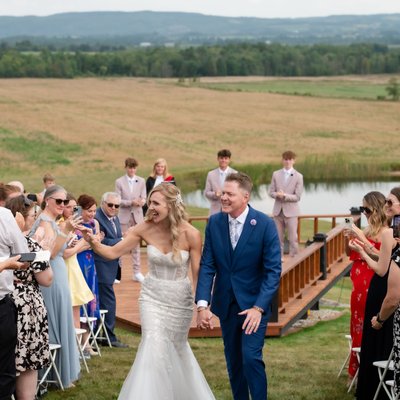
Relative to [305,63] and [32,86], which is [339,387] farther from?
[305,63]

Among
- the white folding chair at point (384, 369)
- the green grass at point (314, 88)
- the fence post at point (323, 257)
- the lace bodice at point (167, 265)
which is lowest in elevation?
the green grass at point (314, 88)

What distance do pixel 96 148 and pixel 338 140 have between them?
1551 centimetres

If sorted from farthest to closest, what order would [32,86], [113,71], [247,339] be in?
[113,71]
[32,86]
[247,339]

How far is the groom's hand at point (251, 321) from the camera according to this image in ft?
25.9

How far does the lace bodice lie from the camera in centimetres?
812

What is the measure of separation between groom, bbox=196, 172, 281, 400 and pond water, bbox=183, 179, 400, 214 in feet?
90.1

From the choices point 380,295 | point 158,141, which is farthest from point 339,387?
point 158,141

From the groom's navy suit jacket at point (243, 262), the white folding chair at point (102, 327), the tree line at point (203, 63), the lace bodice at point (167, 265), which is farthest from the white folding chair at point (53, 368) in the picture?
the tree line at point (203, 63)

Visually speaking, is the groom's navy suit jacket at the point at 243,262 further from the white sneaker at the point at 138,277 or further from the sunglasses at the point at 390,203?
the white sneaker at the point at 138,277

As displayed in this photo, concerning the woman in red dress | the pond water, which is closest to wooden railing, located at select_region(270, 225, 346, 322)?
the woman in red dress

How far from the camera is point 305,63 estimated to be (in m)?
148

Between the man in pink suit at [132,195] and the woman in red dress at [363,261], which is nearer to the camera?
the woman in red dress at [363,261]

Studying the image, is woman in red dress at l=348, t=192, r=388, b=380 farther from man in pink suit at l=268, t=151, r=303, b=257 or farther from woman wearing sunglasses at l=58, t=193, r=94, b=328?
man in pink suit at l=268, t=151, r=303, b=257

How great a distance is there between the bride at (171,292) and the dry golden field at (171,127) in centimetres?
2919
